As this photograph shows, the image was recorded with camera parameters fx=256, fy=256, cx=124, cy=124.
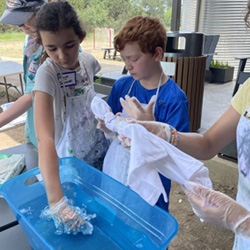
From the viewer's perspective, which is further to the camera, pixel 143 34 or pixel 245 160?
pixel 143 34

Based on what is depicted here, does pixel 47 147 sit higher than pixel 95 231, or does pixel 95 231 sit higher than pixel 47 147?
pixel 47 147

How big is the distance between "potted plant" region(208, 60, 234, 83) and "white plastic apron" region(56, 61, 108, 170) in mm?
5364

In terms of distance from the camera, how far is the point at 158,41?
1148 millimetres

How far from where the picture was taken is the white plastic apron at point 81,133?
1.14 metres

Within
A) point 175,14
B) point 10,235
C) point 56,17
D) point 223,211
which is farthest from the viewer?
point 175,14

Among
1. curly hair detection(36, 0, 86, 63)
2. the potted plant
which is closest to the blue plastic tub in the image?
curly hair detection(36, 0, 86, 63)

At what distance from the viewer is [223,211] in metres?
0.64

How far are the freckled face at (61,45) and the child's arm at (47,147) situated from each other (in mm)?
169

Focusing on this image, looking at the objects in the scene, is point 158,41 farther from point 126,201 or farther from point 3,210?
point 3,210

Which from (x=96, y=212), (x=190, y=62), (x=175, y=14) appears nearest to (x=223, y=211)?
(x=96, y=212)

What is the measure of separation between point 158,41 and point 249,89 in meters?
0.47

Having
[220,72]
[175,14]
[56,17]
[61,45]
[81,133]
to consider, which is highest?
[175,14]

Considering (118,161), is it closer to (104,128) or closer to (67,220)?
(104,128)

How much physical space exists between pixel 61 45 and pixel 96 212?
25.9 inches
